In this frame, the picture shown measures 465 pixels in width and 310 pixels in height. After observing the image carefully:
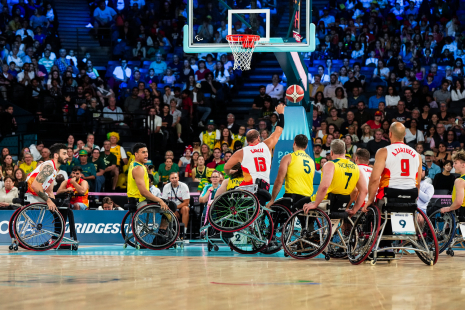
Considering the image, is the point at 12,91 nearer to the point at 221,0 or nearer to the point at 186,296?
the point at 221,0

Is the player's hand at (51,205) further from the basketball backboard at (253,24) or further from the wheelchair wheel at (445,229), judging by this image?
the wheelchair wheel at (445,229)

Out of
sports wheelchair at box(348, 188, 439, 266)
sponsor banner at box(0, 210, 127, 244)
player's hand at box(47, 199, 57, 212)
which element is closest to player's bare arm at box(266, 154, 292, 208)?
sports wheelchair at box(348, 188, 439, 266)

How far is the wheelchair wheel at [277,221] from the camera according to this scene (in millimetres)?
10094

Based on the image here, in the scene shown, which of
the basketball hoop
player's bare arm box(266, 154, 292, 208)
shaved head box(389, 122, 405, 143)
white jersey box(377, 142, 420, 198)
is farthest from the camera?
the basketball hoop

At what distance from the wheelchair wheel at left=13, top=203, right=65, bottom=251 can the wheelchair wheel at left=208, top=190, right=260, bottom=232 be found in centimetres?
294

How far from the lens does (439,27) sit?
22.1m

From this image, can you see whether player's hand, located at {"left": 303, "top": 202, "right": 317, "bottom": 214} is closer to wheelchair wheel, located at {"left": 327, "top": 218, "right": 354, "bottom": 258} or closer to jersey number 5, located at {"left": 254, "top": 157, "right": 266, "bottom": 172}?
wheelchair wheel, located at {"left": 327, "top": 218, "right": 354, "bottom": 258}

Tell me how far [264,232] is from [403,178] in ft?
8.63

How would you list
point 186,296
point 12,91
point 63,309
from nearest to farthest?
1. point 63,309
2. point 186,296
3. point 12,91

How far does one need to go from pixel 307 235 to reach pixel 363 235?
0.89 m

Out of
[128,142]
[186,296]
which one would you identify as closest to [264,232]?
[186,296]

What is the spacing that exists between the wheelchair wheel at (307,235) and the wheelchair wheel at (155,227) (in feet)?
7.90

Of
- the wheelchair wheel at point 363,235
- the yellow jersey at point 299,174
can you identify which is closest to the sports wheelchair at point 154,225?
the yellow jersey at point 299,174

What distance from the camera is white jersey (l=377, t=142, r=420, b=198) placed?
28.0ft
